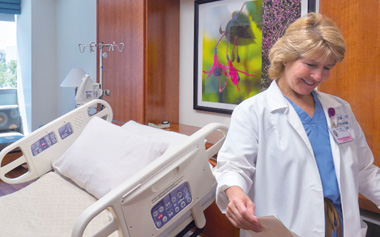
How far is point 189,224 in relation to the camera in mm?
1530

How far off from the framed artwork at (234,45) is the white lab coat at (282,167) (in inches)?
43.5

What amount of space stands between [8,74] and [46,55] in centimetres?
76

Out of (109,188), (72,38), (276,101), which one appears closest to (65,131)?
(109,188)

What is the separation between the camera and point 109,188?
1688 millimetres

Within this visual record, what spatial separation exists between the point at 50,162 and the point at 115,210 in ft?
4.01

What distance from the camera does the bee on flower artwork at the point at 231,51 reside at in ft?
7.63

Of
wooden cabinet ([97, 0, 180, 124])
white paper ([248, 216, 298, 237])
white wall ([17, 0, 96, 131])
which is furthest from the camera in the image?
white wall ([17, 0, 96, 131])

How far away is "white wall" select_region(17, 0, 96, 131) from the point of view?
14.8 ft

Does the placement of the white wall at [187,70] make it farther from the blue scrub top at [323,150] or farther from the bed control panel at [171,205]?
the blue scrub top at [323,150]

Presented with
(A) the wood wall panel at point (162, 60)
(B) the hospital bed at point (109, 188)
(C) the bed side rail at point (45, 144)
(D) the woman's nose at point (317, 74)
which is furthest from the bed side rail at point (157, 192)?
(A) the wood wall panel at point (162, 60)

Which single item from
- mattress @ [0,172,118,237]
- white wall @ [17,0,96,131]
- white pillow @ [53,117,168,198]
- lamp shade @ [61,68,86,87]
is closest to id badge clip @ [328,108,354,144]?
white pillow @ [53,117,168,198]

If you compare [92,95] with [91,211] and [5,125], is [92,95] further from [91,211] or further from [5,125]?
[5,125]

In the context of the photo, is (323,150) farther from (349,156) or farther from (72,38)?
(72,38)

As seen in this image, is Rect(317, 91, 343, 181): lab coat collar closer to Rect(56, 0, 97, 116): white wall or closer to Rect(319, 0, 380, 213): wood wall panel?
Rect(319, 0, 380, 213): wood wall panel
